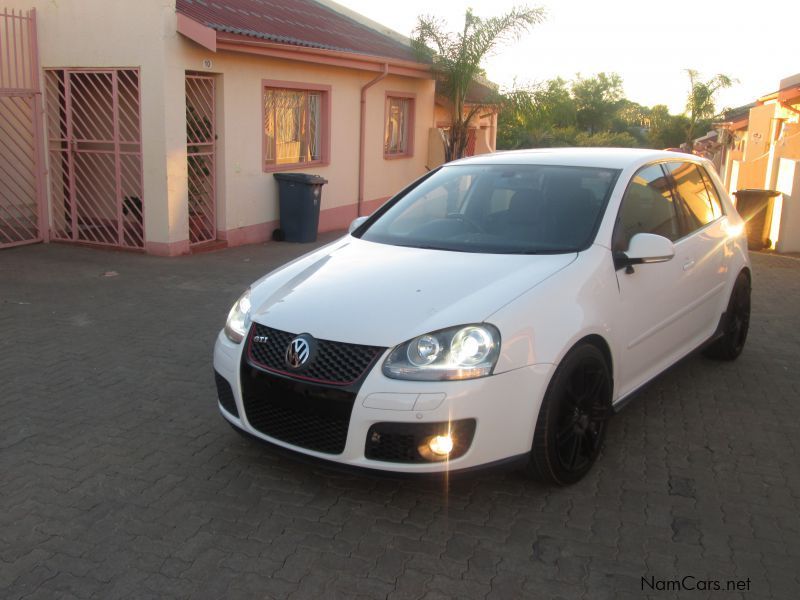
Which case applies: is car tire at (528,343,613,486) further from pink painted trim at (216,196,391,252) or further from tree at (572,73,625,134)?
tree at (572,73,625,134)

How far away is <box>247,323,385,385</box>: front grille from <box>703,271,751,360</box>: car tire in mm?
3525

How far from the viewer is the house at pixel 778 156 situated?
12.4 m

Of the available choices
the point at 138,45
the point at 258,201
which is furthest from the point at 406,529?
the point at 258,201

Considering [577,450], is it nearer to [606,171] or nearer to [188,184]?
[606,171]

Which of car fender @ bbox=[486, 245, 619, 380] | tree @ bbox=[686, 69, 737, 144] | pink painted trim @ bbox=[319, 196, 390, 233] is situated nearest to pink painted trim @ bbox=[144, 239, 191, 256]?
pink painted trim @ bbox=[319, 196, 390, 233]

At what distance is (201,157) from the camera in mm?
11375

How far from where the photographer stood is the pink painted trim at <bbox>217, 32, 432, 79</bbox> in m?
10.6

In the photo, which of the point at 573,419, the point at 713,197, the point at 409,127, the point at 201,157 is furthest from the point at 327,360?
the point at 409,127

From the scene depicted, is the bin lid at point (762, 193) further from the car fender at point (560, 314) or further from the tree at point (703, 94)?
the tree at point (703, 94)

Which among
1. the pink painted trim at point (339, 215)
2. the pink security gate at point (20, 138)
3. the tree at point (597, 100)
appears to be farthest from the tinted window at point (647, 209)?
the tree at point (597, 100)

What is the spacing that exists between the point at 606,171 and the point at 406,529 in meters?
2.49

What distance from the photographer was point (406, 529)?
369cm

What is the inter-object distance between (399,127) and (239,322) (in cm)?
1343

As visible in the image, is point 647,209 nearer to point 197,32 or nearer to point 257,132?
point 197,32
